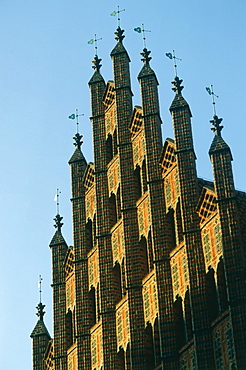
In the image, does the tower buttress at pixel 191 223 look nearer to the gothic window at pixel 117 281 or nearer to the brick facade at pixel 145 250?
the brick facade at pixel 145 250

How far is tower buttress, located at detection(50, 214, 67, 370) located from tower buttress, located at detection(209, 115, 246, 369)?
10812 mm

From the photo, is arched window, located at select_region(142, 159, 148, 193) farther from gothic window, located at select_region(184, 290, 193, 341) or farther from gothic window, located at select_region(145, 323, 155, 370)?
gothic window, located at select_region(184, 290, 193, 341)

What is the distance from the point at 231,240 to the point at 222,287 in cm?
167

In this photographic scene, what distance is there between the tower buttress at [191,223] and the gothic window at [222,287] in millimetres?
771

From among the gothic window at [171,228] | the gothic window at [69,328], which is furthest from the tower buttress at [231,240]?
the gothic window at [69,328]

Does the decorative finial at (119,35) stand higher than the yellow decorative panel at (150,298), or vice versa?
the decorative finial at (119,35)

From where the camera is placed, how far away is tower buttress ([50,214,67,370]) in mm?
53938

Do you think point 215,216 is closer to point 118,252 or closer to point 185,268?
point 185,268

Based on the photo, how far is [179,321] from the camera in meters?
47.7

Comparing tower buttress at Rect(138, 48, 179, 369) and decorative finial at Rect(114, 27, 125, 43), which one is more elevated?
decorative finial at Rect(114, 27, 125, 43)

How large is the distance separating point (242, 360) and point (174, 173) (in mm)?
9464

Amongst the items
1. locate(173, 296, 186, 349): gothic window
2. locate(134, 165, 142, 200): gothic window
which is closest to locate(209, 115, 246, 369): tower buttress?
locate(173, 296, 186, 349): gothic window

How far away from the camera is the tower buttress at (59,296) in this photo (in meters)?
53.9

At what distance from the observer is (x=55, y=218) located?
57.9m
